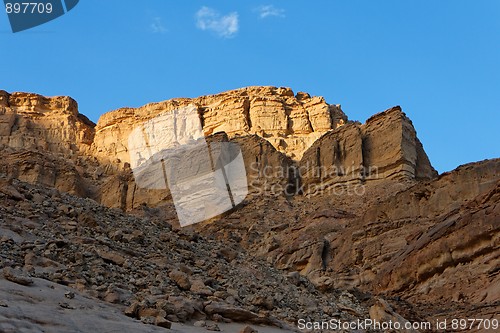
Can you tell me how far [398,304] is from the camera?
1733 cm

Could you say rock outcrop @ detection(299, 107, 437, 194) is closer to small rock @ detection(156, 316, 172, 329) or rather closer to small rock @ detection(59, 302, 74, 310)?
small rock @ detection(156, 316, 172, 329)

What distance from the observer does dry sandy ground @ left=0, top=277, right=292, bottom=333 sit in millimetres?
7789

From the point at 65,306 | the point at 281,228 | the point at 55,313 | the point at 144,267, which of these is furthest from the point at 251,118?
the point at 55,313

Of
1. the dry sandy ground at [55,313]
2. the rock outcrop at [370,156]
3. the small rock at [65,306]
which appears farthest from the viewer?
A: the rock outcrop at [370,156]

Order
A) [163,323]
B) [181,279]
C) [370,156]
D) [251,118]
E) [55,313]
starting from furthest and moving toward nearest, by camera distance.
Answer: [251,118] < [370,156] < [181,279] < [163,323] < [55,313]

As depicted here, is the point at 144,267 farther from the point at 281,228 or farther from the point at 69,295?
the point at 281,228

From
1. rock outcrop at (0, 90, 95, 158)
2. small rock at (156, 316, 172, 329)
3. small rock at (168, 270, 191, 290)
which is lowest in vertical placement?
small rock at (156, 316, 172, 329)

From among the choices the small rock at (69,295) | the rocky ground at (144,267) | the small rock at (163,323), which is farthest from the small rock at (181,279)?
the small rock at (69,295)

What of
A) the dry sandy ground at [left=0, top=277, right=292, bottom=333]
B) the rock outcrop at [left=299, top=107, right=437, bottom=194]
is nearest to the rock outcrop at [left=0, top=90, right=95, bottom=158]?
the rock outcrop at [left=299, top=107, right=437, bottom=194]

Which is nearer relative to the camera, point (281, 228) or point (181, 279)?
point (181, 279)

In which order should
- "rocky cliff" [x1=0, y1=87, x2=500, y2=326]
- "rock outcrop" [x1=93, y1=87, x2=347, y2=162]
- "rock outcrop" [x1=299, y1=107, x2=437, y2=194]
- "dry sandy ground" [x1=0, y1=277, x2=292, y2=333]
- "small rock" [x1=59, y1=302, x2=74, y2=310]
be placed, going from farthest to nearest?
"rock outcrop" [x1=93, y1=87, x2=347, y2=162] < "rock outcrop" [x1=299, y1=107, x2=437, y2=194] < "rocky cliff" [x1=0, y1=87, x2=500, y2=326] < "small rock" [x1=59, y1=302, x2=74, y2=310] < "dry sandy ground" [x1=0, y1=277, x2=292, y2=333]

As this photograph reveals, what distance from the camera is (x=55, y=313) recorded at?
8391mm

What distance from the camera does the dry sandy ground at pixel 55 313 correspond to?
307 inches

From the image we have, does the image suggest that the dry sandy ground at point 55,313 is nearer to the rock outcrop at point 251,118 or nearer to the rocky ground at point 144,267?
the rocky ground at point 144,267
